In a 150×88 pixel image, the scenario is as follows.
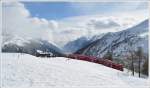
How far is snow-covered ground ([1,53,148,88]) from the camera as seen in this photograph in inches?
127

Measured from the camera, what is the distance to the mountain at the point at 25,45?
3.24 m

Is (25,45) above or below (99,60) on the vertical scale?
above

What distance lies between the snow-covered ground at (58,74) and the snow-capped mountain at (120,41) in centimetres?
12

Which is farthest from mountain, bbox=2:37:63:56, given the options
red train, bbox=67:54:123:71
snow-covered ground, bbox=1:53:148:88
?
red train, bbox=67:54:123:71

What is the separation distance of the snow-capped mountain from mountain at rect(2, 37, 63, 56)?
0.31 meters

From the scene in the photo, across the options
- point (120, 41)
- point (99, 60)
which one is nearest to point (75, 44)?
point (99, 60)

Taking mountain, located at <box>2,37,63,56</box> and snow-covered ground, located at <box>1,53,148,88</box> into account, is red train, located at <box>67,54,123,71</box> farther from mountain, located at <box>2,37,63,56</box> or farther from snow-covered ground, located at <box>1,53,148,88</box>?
mountain, located at <box>2,37,63,56</box>

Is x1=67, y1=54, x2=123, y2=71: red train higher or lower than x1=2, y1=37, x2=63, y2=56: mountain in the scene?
lower

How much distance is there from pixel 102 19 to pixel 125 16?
0.20m

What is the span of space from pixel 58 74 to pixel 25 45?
0.38 m

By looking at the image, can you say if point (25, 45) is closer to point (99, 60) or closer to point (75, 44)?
point (75, 44)

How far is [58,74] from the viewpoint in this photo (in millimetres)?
3262

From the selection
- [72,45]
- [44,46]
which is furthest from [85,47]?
[44,46]

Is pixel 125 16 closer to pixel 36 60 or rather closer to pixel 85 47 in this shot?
pixel 85 47
